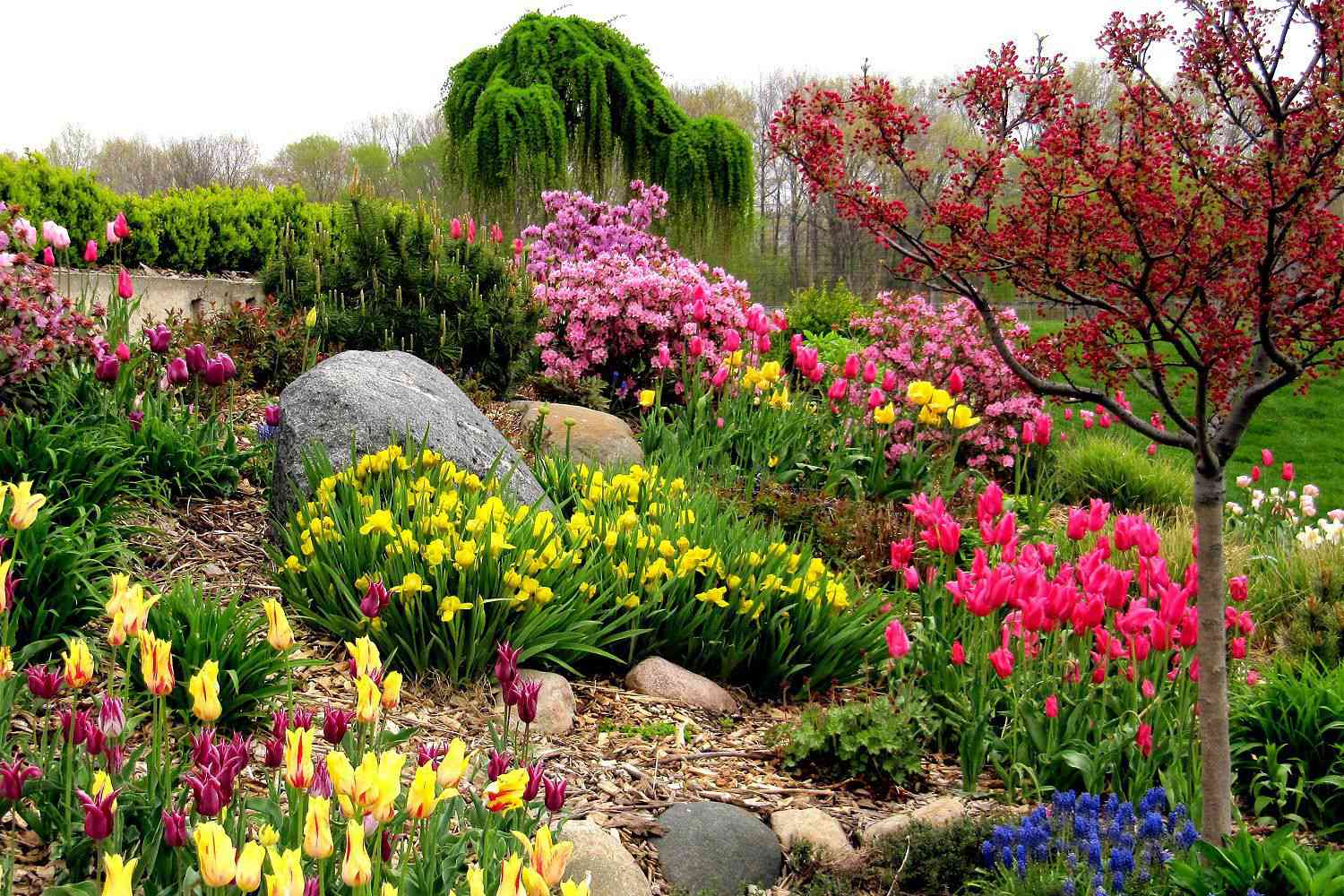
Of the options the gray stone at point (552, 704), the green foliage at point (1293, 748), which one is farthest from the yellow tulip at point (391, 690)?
the green foliage at point (1293, 748)

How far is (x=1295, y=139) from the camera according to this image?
9.12 ft

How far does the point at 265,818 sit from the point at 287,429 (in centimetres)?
272

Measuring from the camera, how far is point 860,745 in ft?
12.0

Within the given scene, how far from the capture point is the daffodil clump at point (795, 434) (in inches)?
258

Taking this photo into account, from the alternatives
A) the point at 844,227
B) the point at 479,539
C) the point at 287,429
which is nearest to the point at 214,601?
the point at 479,539

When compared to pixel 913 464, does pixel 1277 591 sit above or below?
below

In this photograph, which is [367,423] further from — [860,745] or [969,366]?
[969,366]

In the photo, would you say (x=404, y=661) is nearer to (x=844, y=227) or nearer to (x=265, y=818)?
(x=265, y=818)

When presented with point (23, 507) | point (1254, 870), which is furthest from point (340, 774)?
point (1254, 870)

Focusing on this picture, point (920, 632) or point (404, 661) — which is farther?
point (920, 632)

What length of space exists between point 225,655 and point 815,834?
1894 millimetres

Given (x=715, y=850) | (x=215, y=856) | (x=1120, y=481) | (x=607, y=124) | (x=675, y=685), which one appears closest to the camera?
(x=215, y=856)

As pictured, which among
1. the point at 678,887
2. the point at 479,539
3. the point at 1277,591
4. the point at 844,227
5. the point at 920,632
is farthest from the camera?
the point at 844,227

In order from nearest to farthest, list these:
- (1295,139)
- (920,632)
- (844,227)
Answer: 1. (1295,139)
2. (920,632)
3. (844,227)
